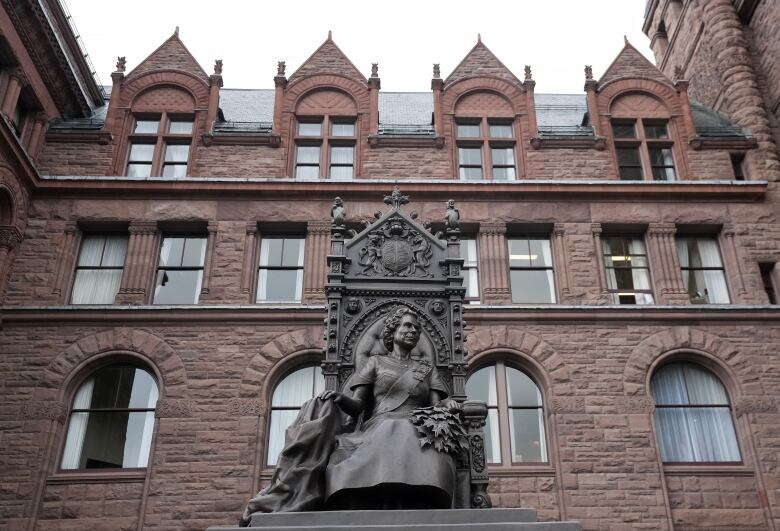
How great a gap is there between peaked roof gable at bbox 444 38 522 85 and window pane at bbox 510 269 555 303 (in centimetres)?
600

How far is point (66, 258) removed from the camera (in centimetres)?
1717

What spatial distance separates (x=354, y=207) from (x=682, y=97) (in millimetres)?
9685

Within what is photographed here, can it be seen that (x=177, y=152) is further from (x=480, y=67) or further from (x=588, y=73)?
(x=588, y=73)

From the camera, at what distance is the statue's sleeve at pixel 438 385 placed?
7.59 metres

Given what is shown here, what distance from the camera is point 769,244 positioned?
17625 mm

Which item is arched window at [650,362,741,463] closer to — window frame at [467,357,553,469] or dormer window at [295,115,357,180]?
window frame at [467,357,553,469]

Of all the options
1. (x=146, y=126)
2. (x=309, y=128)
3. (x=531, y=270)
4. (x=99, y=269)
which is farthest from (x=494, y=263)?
(x=146, y=126)

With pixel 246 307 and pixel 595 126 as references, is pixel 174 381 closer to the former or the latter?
pixel 246 307

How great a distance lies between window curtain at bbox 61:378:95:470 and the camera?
15.1 metres

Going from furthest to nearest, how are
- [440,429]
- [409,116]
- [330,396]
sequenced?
[409,116], [330,396], [440,429]

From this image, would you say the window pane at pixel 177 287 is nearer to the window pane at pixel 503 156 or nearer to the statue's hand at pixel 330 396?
the window pane at pixel 503 156

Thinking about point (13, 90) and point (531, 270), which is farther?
point (531, 270)

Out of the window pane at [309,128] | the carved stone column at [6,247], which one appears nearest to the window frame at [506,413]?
the window pane at [309,128]

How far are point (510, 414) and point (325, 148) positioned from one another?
834 cm
